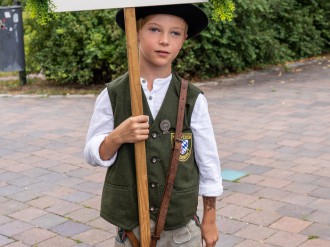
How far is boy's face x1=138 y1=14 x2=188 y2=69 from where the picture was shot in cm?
246

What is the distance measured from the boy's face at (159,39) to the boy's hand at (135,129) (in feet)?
0.86

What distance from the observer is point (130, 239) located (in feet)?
8.41

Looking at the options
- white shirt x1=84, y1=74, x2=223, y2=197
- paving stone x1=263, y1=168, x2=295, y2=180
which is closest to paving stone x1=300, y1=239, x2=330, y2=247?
paving stone x1=263, y1=168, x2=295, y2=180

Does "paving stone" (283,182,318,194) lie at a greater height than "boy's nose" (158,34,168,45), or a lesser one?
lesser

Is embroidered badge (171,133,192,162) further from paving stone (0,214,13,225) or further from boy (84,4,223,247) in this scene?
paving stone (0,214,13,225)

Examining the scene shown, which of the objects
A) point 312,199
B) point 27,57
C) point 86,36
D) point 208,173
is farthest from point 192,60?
point 208,173

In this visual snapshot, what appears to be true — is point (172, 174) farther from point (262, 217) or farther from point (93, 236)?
point (262, 217)

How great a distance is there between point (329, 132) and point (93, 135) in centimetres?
480

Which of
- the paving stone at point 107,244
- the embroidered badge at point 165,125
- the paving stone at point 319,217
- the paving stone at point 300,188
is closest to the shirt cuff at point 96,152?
the embroidered badge at point 165,125

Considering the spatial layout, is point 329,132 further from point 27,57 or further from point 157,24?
point 27,57

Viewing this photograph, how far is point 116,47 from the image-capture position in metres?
9.65

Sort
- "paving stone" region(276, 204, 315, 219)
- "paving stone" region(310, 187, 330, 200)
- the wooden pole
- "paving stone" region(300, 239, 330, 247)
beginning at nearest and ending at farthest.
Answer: the wooden pole, "paving stone" region(300, 239, 330, 247), "paving stone" region(276, 204, 315, 219), "paving stone" region(310, 187, 330, 200)

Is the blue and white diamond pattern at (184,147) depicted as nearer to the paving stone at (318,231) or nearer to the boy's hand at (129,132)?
the boy's hand at (129,132)

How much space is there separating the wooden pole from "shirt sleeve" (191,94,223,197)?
0.28 meters
